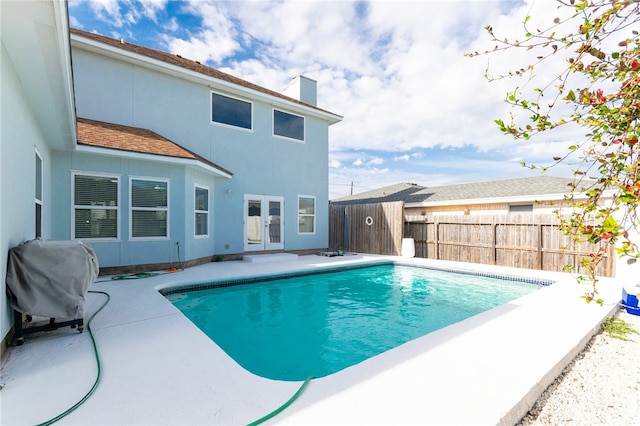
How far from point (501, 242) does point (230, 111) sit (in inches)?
411

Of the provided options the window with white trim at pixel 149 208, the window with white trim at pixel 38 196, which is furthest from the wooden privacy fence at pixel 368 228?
the window with white trim at pixel 38 196

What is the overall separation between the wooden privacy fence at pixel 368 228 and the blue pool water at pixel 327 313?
357 cm

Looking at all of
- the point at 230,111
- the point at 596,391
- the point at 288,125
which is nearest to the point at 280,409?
the point at 596,391

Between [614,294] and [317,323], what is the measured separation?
599 cm

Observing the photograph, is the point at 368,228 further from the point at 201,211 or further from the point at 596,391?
the point at 596,391

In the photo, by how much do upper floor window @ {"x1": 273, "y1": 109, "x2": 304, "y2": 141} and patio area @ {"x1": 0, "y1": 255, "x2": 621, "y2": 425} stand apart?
9029mm

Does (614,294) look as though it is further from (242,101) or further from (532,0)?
(242,101)

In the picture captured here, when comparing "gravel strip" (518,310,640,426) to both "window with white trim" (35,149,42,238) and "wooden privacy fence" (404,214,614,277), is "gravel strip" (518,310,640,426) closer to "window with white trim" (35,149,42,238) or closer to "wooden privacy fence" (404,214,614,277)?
"wooden privacy fence" (404,214,614,277)

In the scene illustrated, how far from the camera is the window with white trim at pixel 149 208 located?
797 centimetres

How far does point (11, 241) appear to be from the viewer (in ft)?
11.7

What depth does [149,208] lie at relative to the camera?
8.16 metres

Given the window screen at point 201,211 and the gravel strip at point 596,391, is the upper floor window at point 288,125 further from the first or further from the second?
the gravel strip at point 596,391

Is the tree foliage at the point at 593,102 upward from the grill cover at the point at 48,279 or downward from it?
upward

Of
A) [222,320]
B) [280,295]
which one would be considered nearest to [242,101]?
[280,295]
